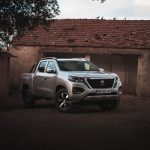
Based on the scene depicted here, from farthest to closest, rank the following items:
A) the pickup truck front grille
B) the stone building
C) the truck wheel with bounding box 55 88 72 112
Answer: the stone building → the truck wheel with bounding box 55 88 72 112 → the pickup truck front grille

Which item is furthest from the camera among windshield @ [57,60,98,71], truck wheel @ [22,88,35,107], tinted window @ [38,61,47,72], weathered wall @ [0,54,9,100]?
weathered wall @ [0,54,9,100]

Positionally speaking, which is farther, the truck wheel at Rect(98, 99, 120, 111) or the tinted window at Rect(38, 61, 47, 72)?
the tinted window at Rect(38, 61, 47, 72)

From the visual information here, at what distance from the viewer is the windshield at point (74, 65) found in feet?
55.9

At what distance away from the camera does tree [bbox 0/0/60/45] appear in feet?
58.9

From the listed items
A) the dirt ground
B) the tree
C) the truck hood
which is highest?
the tree

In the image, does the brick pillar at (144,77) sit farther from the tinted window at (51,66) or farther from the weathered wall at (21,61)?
the tinted window at (51,66)

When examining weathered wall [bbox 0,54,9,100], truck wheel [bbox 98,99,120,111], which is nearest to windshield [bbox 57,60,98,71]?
truck wheel [bbox 98,99,120,111]

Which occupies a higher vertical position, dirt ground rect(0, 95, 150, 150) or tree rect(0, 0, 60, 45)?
tree rect(0, 0, 60, 45)

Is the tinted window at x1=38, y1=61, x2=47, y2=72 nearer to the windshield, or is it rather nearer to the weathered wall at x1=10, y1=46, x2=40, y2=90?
the windshield

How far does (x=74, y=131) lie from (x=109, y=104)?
234 inches

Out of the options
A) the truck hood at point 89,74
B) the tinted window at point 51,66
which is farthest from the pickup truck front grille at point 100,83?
the tinted window at point 51,66

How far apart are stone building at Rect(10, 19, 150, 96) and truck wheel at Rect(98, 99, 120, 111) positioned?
40.1 feet

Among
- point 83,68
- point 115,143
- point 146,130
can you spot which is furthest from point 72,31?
point 115,143

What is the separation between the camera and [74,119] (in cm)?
1418
